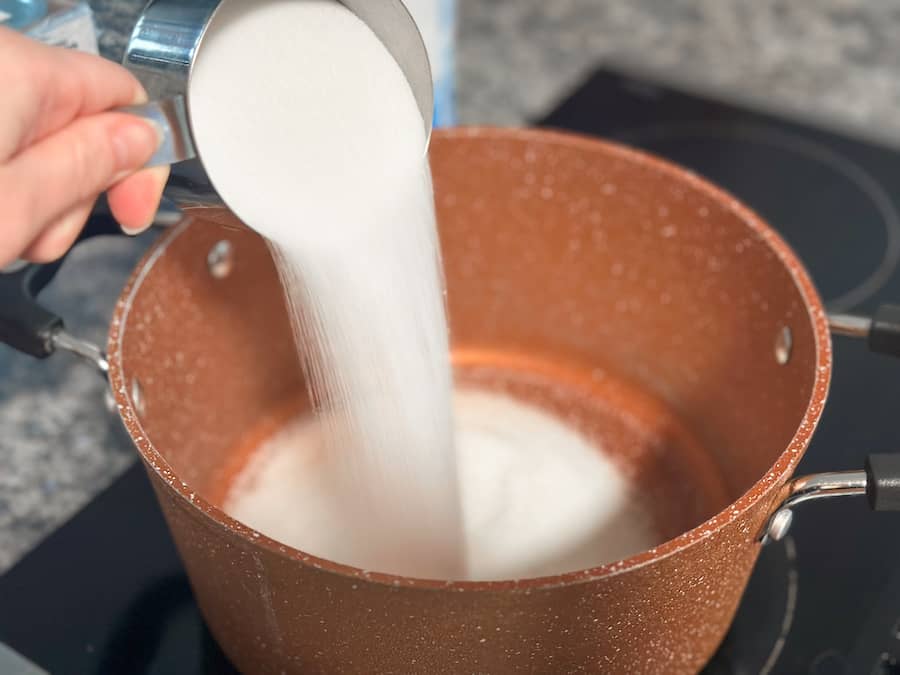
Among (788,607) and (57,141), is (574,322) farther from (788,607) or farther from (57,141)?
(57,141)

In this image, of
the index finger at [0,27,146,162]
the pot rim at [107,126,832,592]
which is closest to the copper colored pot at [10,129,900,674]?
the pot rim at [107,126,832,592]

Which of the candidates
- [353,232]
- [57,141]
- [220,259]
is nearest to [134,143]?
[57,141]

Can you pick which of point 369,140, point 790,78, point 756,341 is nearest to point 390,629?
point 369,140

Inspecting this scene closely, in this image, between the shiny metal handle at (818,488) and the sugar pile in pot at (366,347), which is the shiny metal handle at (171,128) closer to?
the sugar pile in pot at (366,347)

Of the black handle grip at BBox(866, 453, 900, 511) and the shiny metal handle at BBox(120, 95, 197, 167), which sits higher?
the shiny metal handle at BBox(120, 95, 197, 167)

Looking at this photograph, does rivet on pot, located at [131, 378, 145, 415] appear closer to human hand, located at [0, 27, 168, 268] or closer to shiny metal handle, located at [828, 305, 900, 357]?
human hand, located at [0, 27, 168, 268]

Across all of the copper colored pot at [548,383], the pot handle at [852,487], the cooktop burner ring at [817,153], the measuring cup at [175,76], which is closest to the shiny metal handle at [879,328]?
the copper colored pot at [548,383]

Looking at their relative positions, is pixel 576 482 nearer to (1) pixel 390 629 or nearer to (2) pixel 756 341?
(2) pixel 756 341
